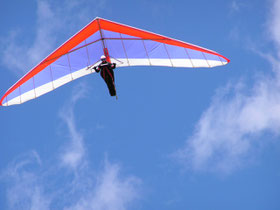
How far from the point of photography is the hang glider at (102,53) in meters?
11.4

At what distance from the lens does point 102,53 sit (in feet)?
38.7

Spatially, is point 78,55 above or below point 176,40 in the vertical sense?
above

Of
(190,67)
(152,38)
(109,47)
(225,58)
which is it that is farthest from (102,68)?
(225,58)

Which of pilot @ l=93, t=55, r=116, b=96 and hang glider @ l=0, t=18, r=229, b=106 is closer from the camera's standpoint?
pilot @ l=93, t=55, r=116, b=96

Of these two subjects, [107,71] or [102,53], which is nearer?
[107,71]

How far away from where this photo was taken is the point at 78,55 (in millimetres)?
11805

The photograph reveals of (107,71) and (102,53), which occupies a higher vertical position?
(102,53)

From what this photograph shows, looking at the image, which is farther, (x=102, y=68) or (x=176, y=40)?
(x=176, y=40)

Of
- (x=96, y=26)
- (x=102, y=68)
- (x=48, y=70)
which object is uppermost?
(x=96, y=26)

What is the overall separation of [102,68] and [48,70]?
3061 millimetres

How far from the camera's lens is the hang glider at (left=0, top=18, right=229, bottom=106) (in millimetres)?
11422

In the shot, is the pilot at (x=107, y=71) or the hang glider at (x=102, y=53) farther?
the hang glider at (x=102, y=53)

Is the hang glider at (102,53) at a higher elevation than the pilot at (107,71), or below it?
higher

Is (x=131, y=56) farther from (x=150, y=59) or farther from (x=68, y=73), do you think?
(x=68, y=73)
